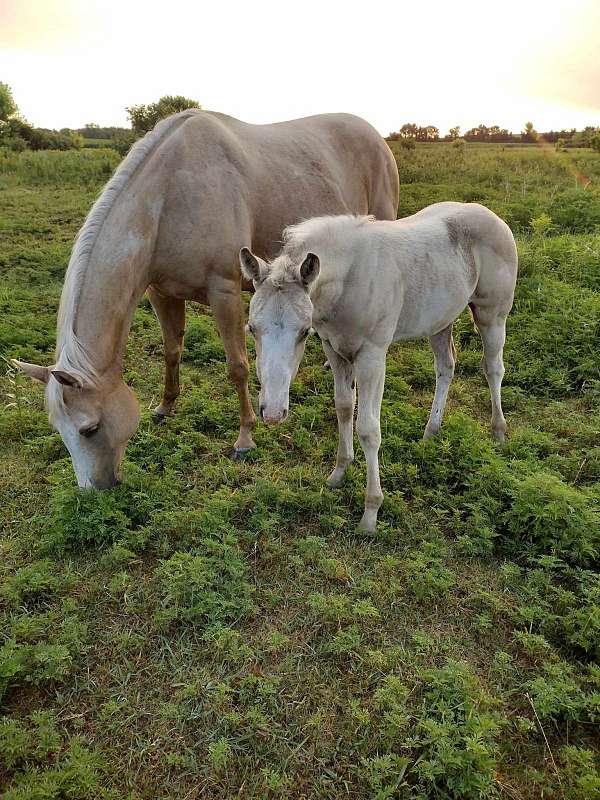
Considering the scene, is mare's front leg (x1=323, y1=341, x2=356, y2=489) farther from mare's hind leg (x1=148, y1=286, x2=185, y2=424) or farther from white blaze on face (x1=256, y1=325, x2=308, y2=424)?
mare's hind leg (x1=148, y1=286, x2=185, y2=424)

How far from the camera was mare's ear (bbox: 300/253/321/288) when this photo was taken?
8.80 feet

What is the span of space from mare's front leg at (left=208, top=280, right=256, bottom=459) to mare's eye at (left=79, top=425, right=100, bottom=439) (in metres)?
1.27

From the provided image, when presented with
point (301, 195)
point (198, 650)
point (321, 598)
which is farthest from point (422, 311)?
point (198, 650)

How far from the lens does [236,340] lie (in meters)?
4.37

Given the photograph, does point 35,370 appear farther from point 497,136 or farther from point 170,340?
point 497,136

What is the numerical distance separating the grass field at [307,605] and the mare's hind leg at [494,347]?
0.53 feet

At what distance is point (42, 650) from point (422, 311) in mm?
3249

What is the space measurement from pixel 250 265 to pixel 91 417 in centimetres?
155

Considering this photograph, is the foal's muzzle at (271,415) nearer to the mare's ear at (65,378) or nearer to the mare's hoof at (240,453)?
the mare's ear at (65,378)

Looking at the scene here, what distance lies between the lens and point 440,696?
2.52 m

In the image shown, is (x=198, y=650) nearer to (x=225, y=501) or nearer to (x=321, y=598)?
(x=321, y=598)

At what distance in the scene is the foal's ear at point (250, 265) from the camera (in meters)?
2.81

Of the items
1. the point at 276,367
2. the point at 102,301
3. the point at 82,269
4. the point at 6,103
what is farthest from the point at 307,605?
the point at 6,103

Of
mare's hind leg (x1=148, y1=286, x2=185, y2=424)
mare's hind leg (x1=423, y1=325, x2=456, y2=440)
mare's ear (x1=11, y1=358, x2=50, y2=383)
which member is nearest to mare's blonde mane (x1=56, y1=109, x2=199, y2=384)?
mare's ear (x1=11, y1=358, x2=50, y2=383)
